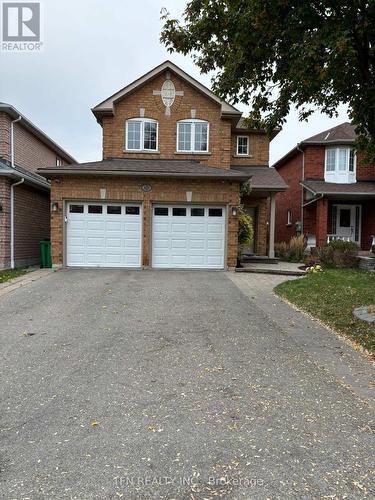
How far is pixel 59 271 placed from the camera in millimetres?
13562

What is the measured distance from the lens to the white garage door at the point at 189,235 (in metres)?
14.4

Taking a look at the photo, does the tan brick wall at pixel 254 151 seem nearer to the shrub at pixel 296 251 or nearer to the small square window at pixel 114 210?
the shrub at pixel 296 251

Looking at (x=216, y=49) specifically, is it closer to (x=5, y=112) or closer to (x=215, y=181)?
(x=215, y=181)

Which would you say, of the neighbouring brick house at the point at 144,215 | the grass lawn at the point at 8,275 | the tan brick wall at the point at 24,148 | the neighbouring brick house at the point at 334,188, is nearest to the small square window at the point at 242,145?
the neighbouring brick house at the point at 334,188

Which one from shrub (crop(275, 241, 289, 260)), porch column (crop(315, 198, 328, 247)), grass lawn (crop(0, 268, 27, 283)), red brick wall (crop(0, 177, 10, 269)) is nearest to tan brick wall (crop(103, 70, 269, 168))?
red brick wall (crop(0, 177, 10, 269))

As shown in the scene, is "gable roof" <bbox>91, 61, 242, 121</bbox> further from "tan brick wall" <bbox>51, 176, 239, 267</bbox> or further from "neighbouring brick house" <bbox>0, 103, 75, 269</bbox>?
"tan brick wall" <bbox>51, 176, 239, 267</bbox>

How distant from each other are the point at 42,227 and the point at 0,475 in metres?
16.4

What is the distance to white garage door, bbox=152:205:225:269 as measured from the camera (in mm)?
14430

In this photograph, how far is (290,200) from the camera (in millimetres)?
24484

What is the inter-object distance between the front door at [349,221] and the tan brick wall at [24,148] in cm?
1546

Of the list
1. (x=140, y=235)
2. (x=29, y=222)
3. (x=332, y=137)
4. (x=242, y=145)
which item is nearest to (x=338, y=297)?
(x=140, y=235)

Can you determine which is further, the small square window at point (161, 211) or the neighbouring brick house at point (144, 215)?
the small square window at point (161, 211)

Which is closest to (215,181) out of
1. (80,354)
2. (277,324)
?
(277,324)

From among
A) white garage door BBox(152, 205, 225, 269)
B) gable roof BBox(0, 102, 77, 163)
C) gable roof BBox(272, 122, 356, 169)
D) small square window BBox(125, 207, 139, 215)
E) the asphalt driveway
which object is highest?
gable roof BBox(272, 122, 356, 169)
